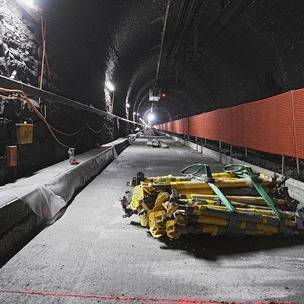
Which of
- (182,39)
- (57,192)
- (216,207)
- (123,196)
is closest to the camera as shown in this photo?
(216,207)

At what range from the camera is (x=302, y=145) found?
6.20 metres

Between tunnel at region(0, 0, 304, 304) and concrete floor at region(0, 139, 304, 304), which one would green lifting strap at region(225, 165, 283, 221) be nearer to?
tunnel at region(0, 0, 304, 304)

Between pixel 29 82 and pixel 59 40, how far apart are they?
257cm

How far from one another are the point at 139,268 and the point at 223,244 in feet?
3.73

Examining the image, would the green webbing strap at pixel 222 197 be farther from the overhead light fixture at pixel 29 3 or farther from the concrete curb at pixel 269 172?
the overhead light fixture at pixel 29 3

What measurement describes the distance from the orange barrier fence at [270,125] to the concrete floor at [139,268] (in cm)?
310

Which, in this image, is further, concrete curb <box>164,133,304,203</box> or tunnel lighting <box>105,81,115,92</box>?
tunnel lighting <box>105,81,115,92</box>

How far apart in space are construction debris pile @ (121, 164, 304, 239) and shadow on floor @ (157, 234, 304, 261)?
0.32 ft

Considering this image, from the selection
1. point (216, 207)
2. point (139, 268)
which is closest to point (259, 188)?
point (216, 207)

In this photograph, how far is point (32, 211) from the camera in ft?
14.1

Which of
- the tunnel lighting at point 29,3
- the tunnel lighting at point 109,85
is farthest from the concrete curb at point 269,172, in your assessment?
the tunnel lighting at point 29,3

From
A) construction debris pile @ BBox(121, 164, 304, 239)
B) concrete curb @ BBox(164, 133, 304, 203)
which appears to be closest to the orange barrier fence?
concrete curb @ BBox(164, 133, 304, 203)

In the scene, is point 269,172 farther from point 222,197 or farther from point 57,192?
point 57,192

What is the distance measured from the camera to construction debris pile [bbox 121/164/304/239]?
12.3 ft
